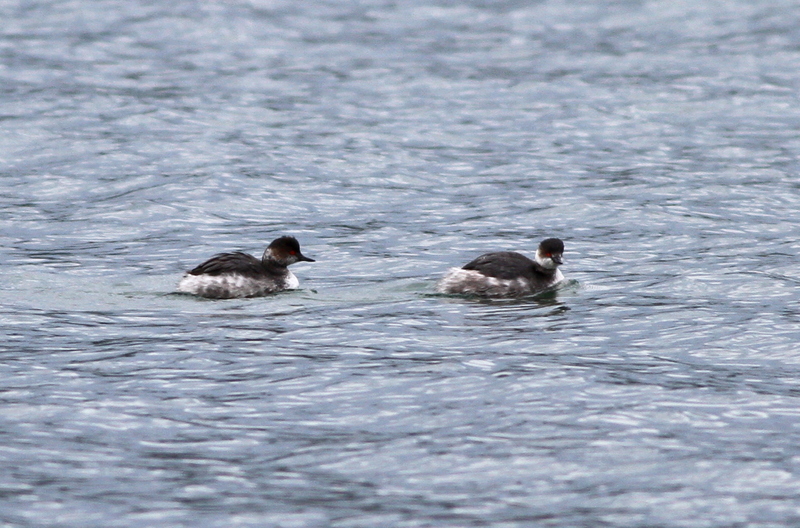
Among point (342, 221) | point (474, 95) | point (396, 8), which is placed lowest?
point (342, 221)

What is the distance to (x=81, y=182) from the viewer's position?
74.5 ft

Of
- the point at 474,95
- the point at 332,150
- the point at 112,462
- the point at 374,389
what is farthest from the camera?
the point at 474,95

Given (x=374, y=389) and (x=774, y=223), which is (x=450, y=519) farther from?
(x=774, y=223)

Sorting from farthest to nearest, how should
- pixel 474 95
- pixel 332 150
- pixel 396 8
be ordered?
pixel 396 8 → pixel 474 95 → pixel 332 150

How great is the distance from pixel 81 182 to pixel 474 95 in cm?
1112

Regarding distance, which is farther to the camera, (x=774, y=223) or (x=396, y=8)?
(x=396, y=8)

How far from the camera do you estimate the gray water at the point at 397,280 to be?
9367 millimetres

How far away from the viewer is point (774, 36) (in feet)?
122

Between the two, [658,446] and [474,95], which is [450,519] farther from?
[474,95]

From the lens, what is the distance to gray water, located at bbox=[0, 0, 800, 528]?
30.7 ft

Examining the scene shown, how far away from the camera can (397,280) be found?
16.2m

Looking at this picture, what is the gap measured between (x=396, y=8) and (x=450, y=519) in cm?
3508

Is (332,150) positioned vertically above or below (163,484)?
above

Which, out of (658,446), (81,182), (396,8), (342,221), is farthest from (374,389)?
(396,8)
